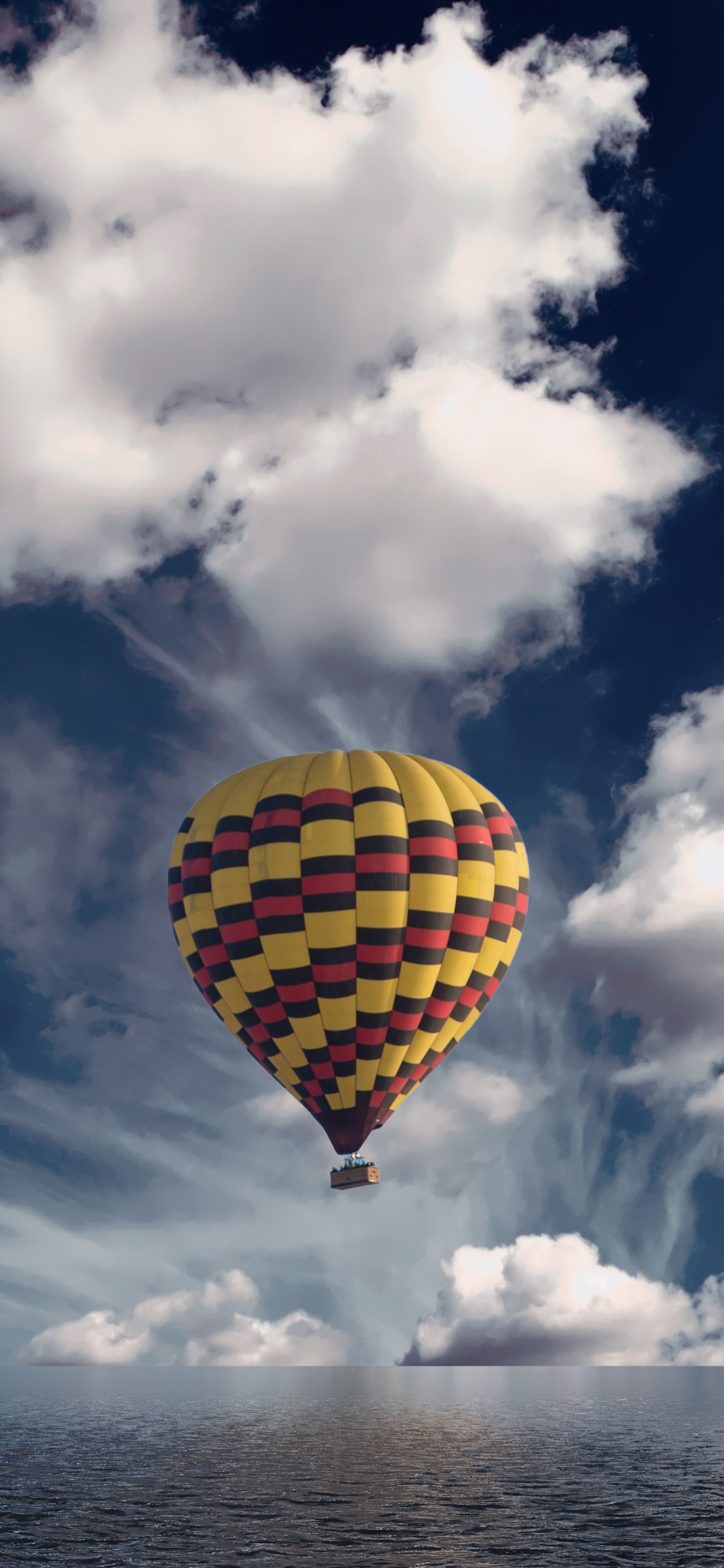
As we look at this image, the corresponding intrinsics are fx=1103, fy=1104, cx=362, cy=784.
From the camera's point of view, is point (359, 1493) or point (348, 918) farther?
point (348, 918)

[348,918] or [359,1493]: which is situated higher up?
[348,918]

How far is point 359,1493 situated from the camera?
1502 inches

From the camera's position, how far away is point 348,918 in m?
44.5

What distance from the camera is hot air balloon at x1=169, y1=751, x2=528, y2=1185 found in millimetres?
44781

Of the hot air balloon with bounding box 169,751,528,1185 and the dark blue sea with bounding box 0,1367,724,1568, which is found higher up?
the hot air balloon with bounding box 169,751,528,1185

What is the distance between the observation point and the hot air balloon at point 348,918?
44781 mm

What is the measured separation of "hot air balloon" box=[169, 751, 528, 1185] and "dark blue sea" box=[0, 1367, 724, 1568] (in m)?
12.3

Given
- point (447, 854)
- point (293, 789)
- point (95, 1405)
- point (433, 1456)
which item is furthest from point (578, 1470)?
point (95, 1405)

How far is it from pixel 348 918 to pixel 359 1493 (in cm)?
2017

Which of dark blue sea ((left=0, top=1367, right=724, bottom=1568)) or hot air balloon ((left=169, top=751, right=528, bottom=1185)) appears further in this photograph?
hot air balloon ((left=169, top=751, right=528, bottom=1185))

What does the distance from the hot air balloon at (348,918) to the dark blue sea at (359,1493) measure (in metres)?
12.3

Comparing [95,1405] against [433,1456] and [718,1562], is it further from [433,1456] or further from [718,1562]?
[718,1562]

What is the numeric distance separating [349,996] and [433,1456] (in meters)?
23.9

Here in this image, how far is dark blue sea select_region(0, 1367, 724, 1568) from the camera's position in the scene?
94.1ft
